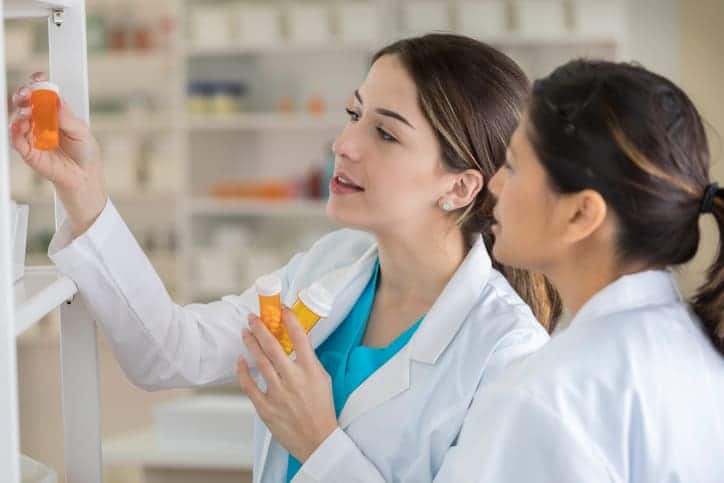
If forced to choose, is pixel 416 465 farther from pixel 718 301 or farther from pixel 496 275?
pixel 718 301

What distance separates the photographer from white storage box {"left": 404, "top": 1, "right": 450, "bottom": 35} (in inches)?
198

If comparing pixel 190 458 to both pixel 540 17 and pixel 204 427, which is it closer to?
pixel 204 427

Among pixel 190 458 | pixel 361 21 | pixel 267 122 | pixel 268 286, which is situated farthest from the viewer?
pixel 267 122

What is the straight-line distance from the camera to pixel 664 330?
1.23 m

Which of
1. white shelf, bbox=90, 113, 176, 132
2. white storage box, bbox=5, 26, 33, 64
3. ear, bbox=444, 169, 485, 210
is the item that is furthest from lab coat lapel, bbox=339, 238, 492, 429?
white storage box, bbox=5, 26, 33, 64

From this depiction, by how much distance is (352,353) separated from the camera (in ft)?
5.75

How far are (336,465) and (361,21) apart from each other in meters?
3.73

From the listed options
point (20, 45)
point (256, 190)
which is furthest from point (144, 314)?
point (20, 45)

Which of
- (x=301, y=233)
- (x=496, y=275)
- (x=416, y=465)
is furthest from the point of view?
(x=301, y=233)

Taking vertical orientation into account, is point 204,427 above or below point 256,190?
below

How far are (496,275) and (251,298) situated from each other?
1.26ft

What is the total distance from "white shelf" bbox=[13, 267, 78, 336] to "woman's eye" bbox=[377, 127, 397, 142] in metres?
0.49

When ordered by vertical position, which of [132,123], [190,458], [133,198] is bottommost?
[190,458]

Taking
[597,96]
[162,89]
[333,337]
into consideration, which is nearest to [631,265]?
[597,96]
